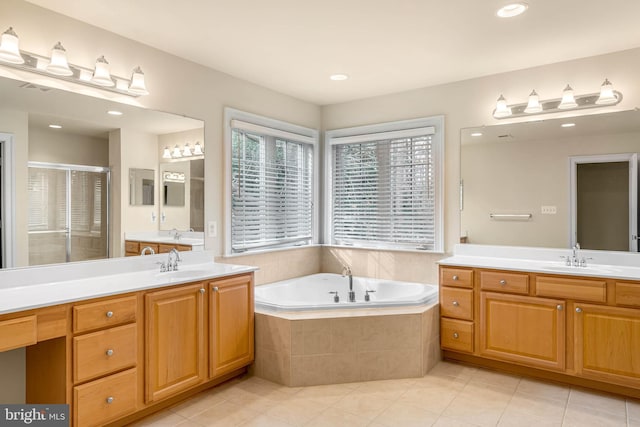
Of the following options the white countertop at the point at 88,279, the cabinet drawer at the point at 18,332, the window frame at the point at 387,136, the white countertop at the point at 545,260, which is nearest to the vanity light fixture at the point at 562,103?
the window frame at the point at 387,136

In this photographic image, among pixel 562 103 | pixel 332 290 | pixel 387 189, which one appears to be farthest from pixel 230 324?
pixel 562 103

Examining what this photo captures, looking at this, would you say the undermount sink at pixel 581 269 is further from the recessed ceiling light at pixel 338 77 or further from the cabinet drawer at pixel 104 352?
the cabinet drawer at pixel 104 352

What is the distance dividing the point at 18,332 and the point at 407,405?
223 centimetres

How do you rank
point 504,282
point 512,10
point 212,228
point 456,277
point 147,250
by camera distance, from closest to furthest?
point 512,10
point 147,250
point 504,282
point 456,277
point 212,228

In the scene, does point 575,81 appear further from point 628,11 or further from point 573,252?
point 573,252

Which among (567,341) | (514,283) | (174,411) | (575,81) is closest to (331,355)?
(174,411)

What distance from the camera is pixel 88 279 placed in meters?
2.56

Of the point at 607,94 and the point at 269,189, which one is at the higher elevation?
the point at 607,94

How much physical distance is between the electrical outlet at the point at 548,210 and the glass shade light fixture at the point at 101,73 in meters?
3.44

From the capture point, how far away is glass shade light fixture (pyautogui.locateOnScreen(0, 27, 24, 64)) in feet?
7.00

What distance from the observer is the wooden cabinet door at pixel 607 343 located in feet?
8.57

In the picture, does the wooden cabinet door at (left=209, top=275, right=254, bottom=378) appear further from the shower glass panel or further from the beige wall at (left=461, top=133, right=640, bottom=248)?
the beige wall at (left=461, top=133, right=640, bottom=248)

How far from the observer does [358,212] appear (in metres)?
4.46

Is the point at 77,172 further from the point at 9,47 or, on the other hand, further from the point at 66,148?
the point at 9,47
